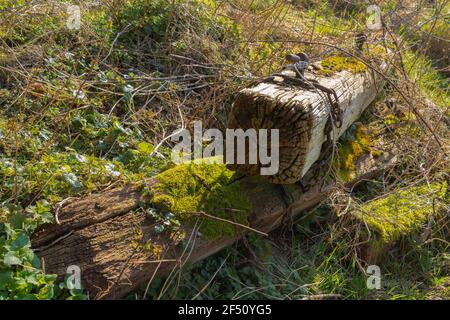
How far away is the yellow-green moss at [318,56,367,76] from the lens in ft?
13.1

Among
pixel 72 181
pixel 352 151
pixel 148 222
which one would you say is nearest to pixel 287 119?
pixel 148 222

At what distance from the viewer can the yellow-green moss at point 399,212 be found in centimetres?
393

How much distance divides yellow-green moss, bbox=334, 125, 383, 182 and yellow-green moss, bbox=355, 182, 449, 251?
307 millimetres

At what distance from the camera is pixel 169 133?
14.1ft

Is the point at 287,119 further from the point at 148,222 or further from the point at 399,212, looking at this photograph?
the point at 399,212

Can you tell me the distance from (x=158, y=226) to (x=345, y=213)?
1.64 m

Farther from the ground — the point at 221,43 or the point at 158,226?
the point at 221,43

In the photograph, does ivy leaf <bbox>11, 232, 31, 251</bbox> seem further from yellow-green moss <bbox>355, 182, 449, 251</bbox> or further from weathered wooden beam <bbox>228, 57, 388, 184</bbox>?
yellow-green moss <bbox>355, 182, 449, 251</bbox>

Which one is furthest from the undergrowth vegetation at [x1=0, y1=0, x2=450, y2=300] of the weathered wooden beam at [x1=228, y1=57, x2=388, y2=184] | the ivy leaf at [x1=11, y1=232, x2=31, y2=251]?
the weathered wooden beam at [x1=228, y1=57, x2=388, y2=184]

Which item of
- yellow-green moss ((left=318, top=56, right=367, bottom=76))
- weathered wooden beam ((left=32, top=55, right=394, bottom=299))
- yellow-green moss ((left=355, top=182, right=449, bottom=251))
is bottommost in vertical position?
yellow-green moss ((left=355, top=182, right=449, bottom=251))

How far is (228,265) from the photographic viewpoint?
3.30 metres

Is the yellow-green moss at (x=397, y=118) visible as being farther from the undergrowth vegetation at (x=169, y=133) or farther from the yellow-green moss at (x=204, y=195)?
the yellow-green moss at (x=204, y=195)
